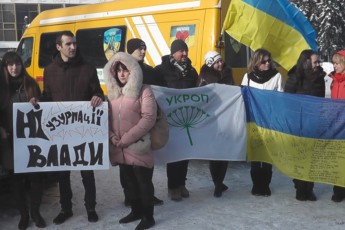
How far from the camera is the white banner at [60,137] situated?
443 cm

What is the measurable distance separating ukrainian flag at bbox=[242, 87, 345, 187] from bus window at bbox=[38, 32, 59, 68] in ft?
24.7

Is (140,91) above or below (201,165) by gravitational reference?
above

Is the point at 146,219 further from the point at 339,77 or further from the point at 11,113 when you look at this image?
the point at 339,77

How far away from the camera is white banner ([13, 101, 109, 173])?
443cm

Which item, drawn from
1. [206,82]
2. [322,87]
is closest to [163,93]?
[206,82]

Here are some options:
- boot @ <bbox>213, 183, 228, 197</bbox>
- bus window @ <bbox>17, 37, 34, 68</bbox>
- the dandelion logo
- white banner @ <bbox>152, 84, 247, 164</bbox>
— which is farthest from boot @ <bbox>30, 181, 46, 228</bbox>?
bus window @ <bbox>17, 37, 34, 68</bbox>

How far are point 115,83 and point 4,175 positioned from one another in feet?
4.71

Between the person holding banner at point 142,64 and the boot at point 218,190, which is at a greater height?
the person holding banner at point 142,64

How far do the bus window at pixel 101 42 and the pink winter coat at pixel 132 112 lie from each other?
515cm

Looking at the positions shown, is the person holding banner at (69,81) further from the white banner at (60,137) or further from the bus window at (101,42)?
the bus window at (101,42)

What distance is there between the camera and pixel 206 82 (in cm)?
549

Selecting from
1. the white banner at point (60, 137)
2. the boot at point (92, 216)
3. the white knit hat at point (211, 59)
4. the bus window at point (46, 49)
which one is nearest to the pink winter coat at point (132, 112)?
the white banner at point (60, 137)

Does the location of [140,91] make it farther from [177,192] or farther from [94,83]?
[177,192]

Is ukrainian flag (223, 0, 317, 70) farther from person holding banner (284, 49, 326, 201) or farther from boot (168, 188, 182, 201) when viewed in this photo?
boot (168, 188, 182, 201)
